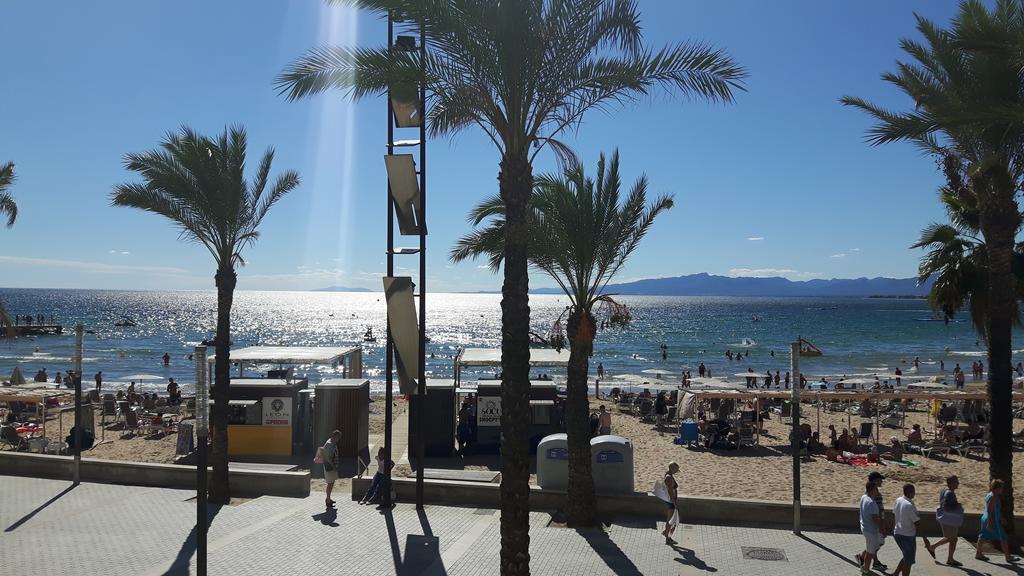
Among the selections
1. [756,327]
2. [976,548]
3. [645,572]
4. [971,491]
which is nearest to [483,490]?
[645,572]

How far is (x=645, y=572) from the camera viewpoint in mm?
9344

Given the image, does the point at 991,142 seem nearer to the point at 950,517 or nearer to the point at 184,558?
the point at 950,517

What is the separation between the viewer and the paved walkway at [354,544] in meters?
9.41

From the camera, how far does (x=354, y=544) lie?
10.4 meters

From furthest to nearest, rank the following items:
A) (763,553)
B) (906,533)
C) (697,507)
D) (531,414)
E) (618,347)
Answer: (618,347) → (531,414) → (697,507) → (763,553) → (906,533)

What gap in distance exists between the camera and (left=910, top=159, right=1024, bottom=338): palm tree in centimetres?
1136

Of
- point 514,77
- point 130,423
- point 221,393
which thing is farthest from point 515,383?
point 130,423

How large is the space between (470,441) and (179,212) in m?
8.89

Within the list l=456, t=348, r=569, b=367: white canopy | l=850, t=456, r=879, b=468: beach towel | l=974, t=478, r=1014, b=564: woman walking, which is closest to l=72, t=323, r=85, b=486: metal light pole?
l=456, t=348, r=569, b=367: white canopy

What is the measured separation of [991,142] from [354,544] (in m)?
10.5

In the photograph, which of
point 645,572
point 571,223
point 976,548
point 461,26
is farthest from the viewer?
point 571,223

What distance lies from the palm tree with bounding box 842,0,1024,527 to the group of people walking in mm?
842

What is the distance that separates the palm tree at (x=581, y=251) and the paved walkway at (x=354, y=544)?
112cm

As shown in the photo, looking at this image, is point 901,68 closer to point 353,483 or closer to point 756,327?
point 353,483
